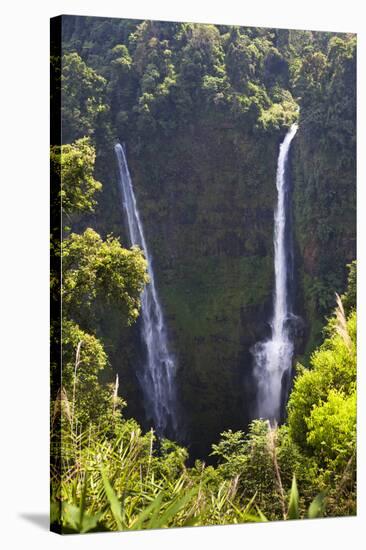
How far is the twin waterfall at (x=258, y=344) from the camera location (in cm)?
943

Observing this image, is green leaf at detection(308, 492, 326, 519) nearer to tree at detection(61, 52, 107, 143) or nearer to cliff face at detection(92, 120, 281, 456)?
cliff face at detection(92, 120, 281, 456)

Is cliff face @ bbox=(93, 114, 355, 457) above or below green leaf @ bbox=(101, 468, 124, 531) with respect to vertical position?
above

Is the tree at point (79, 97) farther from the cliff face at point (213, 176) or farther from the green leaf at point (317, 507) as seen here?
the green leaf at point (317, 507)

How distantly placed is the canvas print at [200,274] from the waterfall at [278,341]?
0.6 inches

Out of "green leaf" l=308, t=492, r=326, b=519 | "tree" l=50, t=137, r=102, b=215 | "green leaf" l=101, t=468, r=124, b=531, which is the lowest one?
"green leaf" l=308, t=492, r=326, b=519

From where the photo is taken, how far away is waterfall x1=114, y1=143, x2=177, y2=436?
9391mm

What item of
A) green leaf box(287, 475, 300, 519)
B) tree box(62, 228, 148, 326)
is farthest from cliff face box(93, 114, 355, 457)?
green leaf box(287, 475, 300, 519)

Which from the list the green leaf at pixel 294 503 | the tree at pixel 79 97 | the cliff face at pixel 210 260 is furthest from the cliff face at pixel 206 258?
the green leaf at pixel 294 503

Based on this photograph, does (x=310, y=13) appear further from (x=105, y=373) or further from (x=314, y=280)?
(x=105, y=373)

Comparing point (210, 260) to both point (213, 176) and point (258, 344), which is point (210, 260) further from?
point (258, 344)

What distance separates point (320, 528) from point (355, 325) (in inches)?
63.0

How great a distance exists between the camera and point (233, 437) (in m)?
9.67

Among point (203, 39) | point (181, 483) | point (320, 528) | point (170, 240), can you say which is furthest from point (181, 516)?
point (203, 39)

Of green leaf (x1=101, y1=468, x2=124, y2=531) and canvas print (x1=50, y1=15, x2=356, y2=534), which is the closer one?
green leaf (x1=101, y1=468, x2=124, y2=531)
